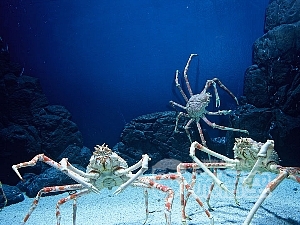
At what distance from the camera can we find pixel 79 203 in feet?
13.8

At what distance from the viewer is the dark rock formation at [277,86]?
16.1ft

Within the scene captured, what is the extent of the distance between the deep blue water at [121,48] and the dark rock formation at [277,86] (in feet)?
1.15

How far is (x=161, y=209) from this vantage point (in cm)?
348

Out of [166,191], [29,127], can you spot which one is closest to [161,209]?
[166,191]

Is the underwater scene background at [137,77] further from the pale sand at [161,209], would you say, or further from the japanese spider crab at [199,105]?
the pale sand at [161,209]

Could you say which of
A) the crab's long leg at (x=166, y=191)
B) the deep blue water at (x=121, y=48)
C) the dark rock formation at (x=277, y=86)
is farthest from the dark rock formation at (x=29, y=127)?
the dark rock formation at (x=277, y=86)

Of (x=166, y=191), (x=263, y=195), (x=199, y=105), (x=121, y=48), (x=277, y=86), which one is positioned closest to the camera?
(x=263, y=195)

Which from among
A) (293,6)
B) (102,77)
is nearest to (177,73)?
(102,77)

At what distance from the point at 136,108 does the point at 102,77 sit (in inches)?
38.9

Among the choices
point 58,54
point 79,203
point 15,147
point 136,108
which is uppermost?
point 58,54

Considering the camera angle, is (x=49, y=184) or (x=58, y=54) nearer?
(x=49, y=184)

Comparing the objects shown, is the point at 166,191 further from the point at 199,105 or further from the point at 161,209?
the point at 199,105

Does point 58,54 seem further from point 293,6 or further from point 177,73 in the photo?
point 293,6

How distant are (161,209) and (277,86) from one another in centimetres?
335
